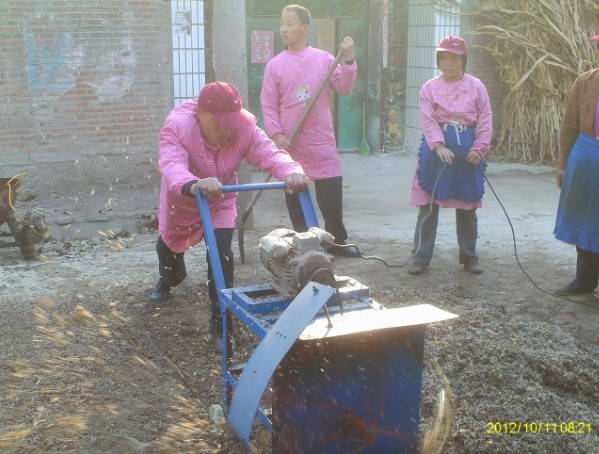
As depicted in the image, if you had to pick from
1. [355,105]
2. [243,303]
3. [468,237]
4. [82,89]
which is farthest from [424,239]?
[355,105]

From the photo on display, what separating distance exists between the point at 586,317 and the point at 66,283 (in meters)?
3.84

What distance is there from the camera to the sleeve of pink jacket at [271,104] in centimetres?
679

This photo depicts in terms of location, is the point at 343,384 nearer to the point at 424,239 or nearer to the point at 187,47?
the point at 424,239

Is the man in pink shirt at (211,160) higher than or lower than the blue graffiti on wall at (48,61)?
lower

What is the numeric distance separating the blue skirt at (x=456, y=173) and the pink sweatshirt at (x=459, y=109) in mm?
72

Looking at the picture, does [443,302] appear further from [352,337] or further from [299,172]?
[352,337]

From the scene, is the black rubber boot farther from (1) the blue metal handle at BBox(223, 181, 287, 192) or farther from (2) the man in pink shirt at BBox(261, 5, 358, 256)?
(1) the blue metal handle at BBox(223, 181, 287, 192)

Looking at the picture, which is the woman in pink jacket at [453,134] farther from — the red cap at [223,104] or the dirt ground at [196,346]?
the red cap at [223,104]

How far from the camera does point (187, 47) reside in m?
10.6

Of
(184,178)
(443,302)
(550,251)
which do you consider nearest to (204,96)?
(184,178)

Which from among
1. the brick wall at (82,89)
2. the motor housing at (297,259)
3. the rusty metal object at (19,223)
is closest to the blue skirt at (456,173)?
the motor housing at (297,259)

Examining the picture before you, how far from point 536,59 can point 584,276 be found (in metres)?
6.72

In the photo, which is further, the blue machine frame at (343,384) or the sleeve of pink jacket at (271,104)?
the sleeve of pink jacket at (271,104)

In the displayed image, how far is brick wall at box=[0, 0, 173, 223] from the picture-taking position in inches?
379
